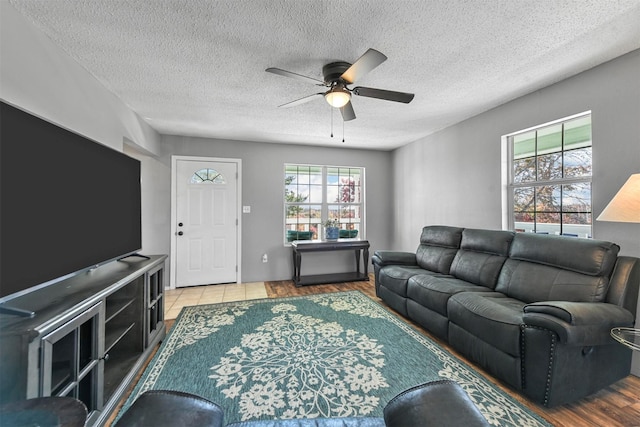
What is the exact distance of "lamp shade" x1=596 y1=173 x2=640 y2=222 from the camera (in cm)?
149

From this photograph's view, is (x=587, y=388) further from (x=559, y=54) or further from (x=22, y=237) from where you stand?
(x=22, y=237)

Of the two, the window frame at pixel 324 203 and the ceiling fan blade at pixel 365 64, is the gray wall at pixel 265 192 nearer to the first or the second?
the window frame at pixel 324 203

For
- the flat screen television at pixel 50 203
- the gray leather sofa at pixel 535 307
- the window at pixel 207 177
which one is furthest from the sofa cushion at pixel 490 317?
the window at pixel 207 177

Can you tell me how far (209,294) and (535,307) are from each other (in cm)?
372

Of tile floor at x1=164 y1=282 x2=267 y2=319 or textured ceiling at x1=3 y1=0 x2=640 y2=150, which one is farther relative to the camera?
tile floor at x1=164 y1=282 x2=267 y2=319

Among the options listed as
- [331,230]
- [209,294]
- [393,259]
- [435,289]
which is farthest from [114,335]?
[331,230]

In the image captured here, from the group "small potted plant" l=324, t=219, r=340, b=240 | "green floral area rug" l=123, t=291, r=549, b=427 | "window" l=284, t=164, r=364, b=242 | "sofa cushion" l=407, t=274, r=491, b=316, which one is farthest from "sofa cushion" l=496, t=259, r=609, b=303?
"window" l=284, t=164, r=364, b=242

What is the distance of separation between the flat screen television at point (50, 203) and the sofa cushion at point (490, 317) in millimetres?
2684

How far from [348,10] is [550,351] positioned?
7.84ft

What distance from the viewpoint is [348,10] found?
1.57 metres

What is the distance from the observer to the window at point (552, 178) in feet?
7.96

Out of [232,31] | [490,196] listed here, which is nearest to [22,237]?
[232,31]

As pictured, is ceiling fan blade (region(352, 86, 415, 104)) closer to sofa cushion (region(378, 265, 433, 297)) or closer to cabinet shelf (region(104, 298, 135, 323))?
sofa cushion (region(378, 265, 433, 297))

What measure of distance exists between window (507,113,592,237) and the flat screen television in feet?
12.9
